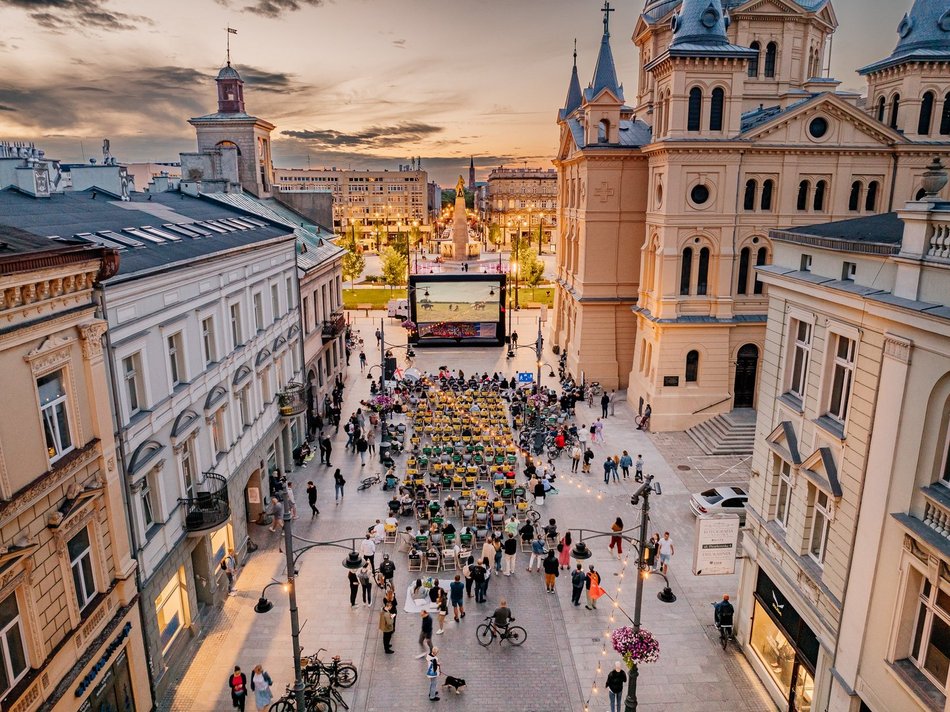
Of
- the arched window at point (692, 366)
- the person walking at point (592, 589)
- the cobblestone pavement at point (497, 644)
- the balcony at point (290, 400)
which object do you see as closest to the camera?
the cobblestone pavement at point (497, 644)

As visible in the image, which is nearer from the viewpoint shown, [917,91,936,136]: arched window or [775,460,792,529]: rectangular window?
A: [775,460,792,529]: rectangular window

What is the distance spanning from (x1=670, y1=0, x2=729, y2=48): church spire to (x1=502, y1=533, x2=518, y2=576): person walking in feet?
82.9

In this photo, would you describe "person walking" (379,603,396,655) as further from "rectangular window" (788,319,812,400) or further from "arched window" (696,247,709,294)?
"arched window" (696,247,709,294)

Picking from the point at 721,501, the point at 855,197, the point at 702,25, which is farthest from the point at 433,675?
the point at 855,197

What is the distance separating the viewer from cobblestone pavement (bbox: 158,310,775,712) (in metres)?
16.1

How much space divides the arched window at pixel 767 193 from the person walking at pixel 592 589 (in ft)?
76.0

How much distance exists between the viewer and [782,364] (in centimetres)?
1574

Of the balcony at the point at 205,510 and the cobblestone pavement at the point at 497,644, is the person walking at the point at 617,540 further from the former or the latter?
the balcony at the point at 205,510

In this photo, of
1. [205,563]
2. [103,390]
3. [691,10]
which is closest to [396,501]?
[205,563]

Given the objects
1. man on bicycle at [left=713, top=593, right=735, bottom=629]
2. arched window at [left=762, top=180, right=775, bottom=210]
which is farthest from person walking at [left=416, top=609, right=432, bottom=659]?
arched window at [left=762, top=180, right=775, bottom=210]

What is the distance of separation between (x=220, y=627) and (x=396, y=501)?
7719 millimetres

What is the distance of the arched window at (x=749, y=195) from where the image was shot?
3331 centimetres

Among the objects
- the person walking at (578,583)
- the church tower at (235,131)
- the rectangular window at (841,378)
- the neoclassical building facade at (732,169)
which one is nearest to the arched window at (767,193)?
the neoclassical building facade at (732,169)

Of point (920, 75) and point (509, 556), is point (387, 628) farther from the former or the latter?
point (920, 75)
